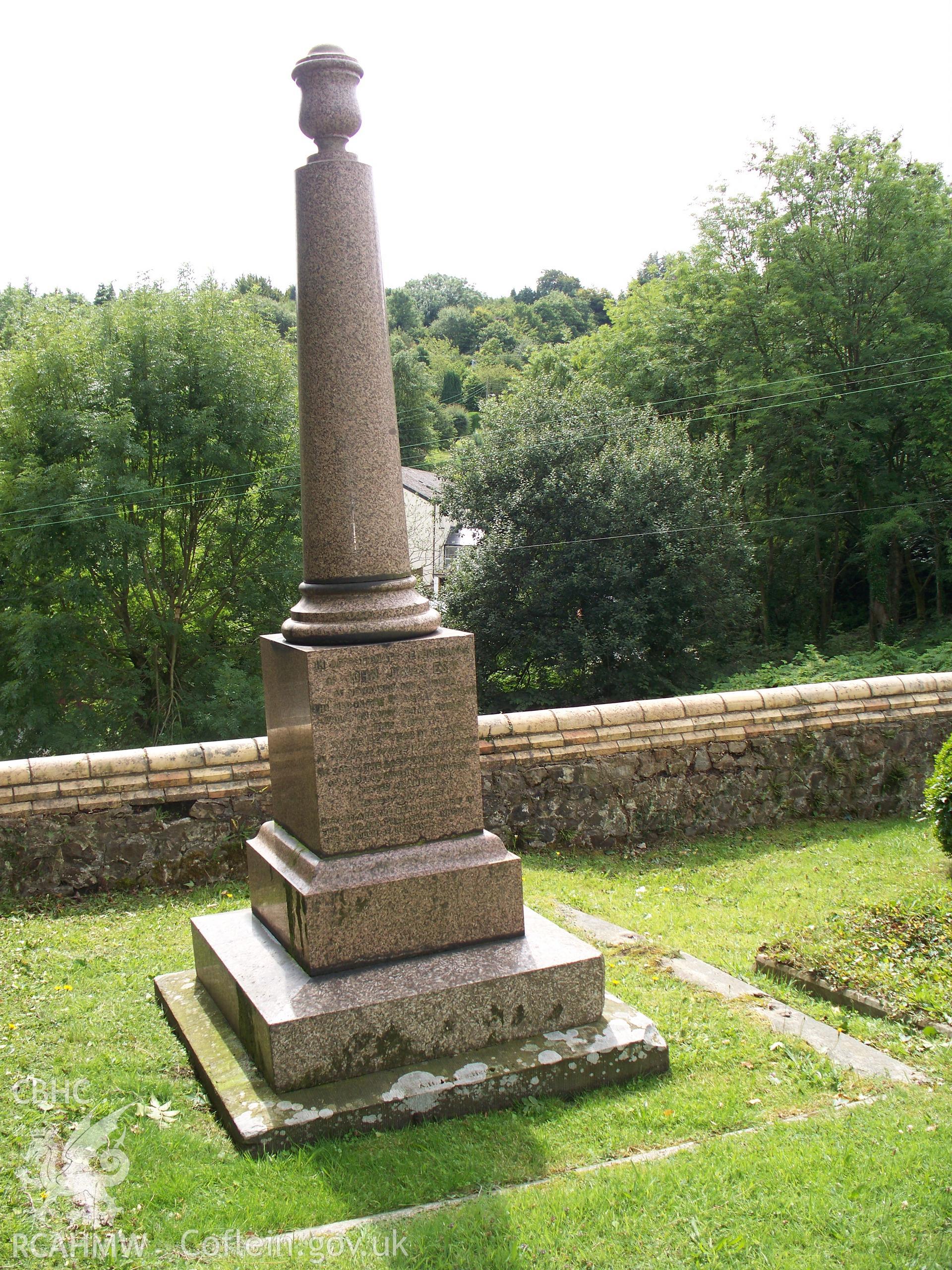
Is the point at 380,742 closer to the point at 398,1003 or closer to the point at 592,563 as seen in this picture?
the point at 398,1003

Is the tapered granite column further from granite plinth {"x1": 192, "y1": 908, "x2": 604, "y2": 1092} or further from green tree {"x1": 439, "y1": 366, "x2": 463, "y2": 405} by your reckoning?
green tree {"x1": 439, "y1": 366, "x2": 463, "y2": 405}

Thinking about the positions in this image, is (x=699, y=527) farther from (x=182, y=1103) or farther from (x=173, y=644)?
(x=182, y=1103)

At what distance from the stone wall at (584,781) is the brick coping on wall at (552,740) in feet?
0.03

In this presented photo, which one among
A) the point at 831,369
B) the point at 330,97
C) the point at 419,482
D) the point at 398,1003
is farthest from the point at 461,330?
the point at 398,1003

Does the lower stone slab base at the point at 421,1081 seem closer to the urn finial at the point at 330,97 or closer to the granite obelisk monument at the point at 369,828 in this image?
the granite obelisk monument at the point at 369,828

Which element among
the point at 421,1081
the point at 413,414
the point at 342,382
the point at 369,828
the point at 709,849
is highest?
the point at 413,414

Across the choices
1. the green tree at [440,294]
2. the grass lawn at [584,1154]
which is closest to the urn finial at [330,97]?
the grass lawn at [584,1154]

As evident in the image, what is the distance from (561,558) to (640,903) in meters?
12.2

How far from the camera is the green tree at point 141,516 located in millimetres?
17219

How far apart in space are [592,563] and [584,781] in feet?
34.9

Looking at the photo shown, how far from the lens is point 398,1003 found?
3.76 m

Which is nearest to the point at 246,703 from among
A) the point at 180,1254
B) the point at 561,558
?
the point at 561,558

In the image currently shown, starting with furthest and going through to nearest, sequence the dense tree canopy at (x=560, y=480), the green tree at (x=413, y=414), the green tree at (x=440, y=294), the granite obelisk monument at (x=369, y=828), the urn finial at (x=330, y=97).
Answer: the green tree at (x=440, y=294) → the green tree at (x=413, y=414) → the dense tree canopy at (x=560, y=480) → the urn finial at (x=330, y=97) → the granite obelisk monument at (x=369, y=828)

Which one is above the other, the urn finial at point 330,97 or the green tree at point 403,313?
the green tree at point 403,313
